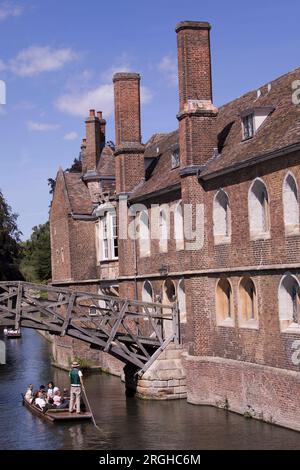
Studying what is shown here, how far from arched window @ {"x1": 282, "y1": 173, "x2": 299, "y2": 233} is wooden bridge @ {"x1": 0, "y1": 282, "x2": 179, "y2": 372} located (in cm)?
801

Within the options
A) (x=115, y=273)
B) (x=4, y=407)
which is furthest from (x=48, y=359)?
(x=4, y=407)

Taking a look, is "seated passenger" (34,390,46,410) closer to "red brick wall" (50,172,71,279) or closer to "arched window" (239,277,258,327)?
"arched window" (239,277,258,327)

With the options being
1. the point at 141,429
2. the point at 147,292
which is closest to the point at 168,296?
the point at 147,292

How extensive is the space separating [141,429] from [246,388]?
326 cm

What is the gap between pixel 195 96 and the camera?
27438 mm

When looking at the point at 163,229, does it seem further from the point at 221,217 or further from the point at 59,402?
the point at 59,402

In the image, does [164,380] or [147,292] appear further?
[147,292]

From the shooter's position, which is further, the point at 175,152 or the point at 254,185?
the point at 175,152

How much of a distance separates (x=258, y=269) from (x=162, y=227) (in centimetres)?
815

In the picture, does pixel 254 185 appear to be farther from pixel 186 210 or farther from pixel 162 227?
pixel 162 227

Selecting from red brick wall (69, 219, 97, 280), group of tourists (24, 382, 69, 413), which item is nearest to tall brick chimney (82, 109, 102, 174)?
red brick wall (69, 219, 97, 280)

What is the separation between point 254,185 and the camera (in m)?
23.7

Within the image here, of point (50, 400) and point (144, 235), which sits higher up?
point (144, 235)

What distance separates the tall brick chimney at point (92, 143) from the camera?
4100cm
